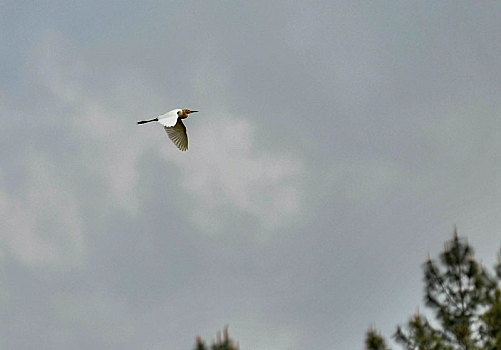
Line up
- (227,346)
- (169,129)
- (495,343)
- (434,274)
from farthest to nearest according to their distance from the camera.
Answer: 1. (169,129)
2. (434,274)
3. (495,343)
4. (227,346)

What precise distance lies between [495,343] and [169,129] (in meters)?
16.5

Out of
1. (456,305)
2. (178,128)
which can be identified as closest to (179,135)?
(178,128)

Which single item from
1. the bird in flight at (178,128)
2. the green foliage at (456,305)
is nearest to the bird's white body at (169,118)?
the bird in flight at (178,128)

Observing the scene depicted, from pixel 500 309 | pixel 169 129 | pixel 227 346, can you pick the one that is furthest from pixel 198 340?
pixel 169 129

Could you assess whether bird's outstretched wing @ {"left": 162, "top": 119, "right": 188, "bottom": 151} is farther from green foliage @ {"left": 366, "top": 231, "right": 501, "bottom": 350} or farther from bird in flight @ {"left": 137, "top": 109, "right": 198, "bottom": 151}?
green foliage @ {"left": 366, "top": 231, "right": 501, "bottom": 350}

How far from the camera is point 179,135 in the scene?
A: 1391 inches

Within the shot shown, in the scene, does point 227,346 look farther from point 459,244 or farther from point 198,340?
point 459,244

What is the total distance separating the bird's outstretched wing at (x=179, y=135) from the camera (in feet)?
116

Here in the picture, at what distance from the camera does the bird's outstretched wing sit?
35.2 metres

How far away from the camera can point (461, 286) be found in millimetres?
24578

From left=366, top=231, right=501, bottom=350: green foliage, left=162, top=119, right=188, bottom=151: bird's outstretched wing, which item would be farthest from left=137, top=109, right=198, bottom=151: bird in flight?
left=366, top=231, right=501, bottom=350: green foliage

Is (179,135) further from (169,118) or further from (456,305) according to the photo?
(456,305)

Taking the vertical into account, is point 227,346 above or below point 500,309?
below

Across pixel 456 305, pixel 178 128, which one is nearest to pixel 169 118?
pixel 178 128
